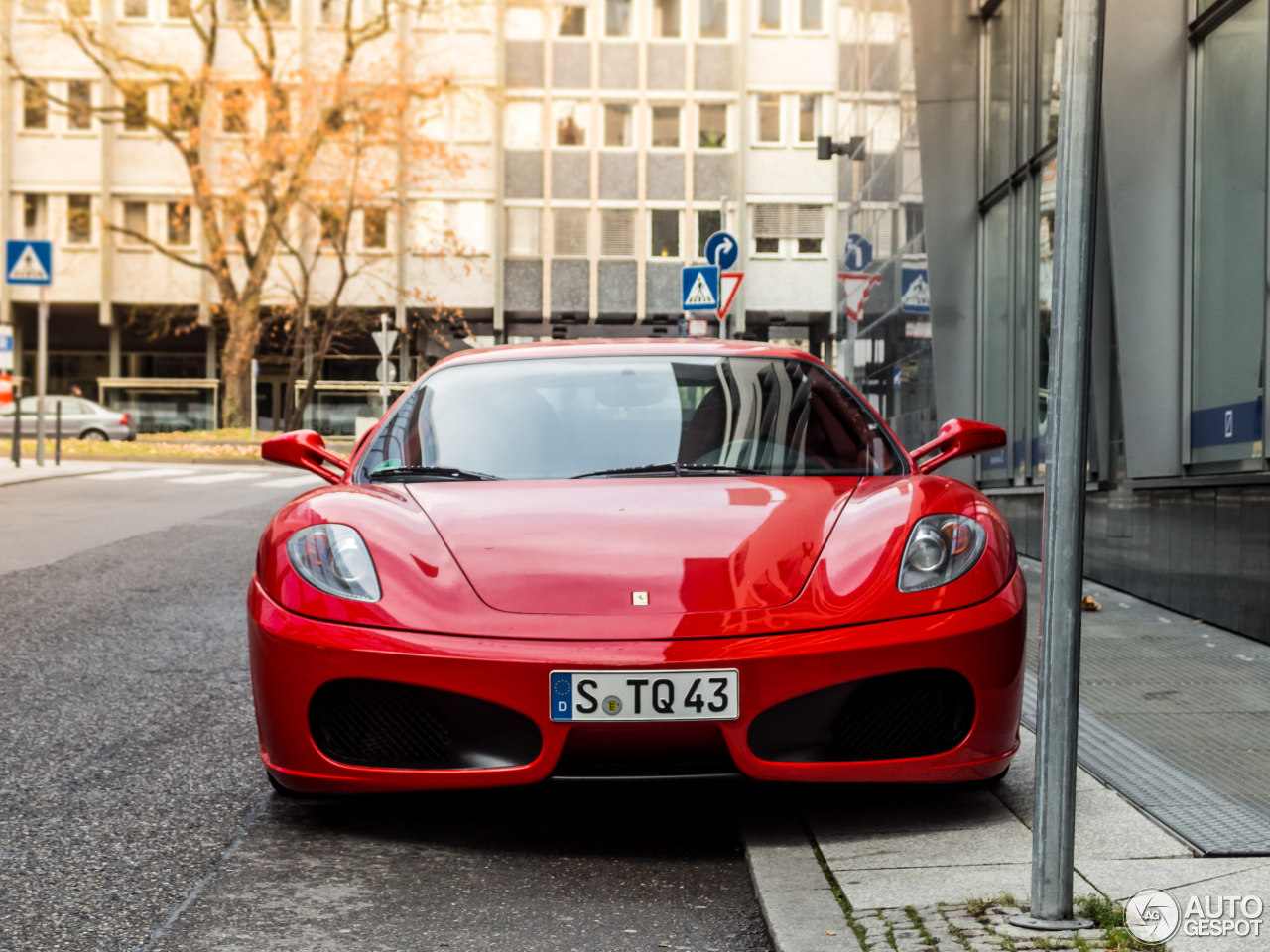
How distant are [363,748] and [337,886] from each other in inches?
13.5

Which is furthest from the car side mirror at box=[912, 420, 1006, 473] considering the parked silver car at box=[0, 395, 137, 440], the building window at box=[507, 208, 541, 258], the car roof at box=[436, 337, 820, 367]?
the building window at box=[507, 208, 541, 258]

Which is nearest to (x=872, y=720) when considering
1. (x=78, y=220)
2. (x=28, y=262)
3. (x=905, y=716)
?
(x=905, y=716)

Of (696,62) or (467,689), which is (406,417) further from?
(696,62)

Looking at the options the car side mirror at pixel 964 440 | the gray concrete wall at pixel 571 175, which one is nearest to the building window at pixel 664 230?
the gray concrete wall at pixel 571 175

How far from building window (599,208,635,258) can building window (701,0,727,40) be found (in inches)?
217

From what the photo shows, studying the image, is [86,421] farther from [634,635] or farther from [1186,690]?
[634,635]

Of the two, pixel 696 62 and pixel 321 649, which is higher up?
pixel 696 62

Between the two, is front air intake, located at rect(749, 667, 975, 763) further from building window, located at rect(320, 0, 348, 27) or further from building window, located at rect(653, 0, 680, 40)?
building window, located at rect(320, 0, 348, 27)

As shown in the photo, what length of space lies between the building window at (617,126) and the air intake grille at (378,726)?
3995cm

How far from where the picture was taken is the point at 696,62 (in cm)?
4238

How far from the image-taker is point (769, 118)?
42.2 m

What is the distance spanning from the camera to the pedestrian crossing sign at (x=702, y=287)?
14664 millimetres

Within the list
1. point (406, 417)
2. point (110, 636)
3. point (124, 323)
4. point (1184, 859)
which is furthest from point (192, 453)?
point (1184, 859)

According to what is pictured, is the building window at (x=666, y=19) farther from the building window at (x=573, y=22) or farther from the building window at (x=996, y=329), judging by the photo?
the building window at (x=996, y=329)
